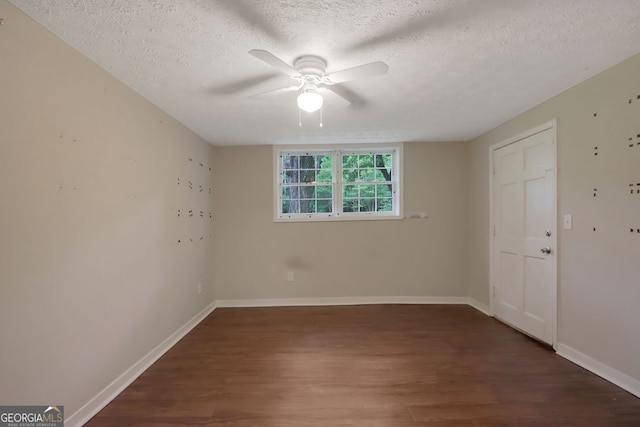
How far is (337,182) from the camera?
12.3ft

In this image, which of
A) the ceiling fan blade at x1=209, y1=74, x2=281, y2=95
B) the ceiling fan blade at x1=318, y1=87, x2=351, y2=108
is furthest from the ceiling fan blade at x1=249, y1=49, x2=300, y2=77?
the ceiling fan blade at x1=318, y1=87, x2=351, y2=108

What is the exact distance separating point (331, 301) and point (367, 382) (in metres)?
1.72

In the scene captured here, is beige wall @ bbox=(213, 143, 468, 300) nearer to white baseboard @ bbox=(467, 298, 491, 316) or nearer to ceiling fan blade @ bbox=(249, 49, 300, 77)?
white baseboard @ bbox=(467, 298, 491, 316)

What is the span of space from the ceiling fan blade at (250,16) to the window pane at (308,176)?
236 cm

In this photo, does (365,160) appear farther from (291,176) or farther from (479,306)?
(479,306)

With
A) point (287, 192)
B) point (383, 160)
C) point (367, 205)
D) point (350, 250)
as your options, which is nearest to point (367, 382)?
point (350, 250)

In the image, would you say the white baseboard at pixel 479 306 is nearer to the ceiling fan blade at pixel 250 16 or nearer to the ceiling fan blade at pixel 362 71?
the ceiling fan blade at pixel 362 71

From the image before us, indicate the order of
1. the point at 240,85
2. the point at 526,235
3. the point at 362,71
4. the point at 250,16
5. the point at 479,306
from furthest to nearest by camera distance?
the point at 479,306 < the point at 526,235 < the point at 240,85 < the point at 362,71 < the point at 250,16

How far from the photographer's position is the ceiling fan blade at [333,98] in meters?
2.03

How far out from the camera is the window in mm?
3754

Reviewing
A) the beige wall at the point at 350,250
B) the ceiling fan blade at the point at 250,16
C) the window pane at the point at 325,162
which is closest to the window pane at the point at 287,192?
the beige wall at the point at 350,250

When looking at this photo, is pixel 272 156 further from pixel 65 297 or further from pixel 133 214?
pixel 65 297

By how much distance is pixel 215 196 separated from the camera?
3.60 m

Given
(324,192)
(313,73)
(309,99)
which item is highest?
(313,73)
